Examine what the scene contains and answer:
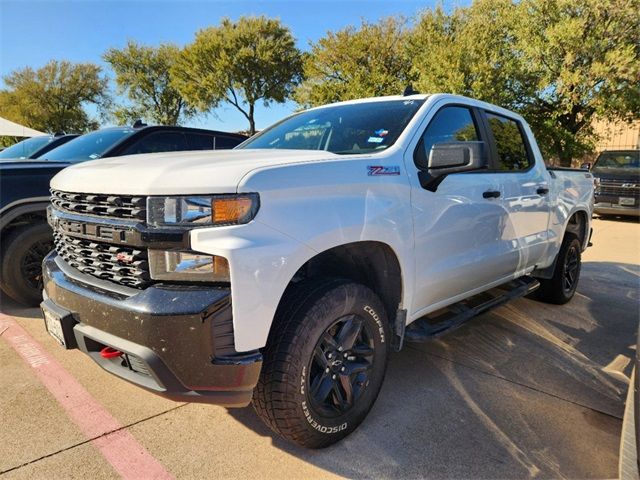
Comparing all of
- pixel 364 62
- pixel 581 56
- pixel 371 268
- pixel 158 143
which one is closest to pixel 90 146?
pixel 158 143

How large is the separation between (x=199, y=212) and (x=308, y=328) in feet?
2.37

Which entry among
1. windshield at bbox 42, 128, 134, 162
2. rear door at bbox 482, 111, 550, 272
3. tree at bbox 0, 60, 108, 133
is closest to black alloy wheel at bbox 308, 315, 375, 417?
rear door at bbox 482, 111, 550, 272

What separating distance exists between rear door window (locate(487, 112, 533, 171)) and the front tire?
199 cm

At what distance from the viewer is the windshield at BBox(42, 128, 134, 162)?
5180mm

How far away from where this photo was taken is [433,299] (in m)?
3.05

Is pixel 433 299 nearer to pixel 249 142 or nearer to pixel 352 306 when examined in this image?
pixel 352 306

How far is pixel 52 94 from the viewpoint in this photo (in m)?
38.8

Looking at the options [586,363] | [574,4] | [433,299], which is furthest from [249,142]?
[574,4]

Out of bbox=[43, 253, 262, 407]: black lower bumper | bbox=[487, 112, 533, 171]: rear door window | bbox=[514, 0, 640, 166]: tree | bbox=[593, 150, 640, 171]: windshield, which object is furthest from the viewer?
bbox=[514, 0, 640, 166]: tree

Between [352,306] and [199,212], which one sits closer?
[199,212]

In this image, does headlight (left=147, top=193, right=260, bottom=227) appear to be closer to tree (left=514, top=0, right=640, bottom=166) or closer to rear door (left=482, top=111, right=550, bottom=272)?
rear door (left=482, top=111, right=550, bottom=272)

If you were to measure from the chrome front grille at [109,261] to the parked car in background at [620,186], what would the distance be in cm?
1306

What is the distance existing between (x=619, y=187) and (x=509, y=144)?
35.4 feet

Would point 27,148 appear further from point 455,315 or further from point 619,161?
point 619,161
